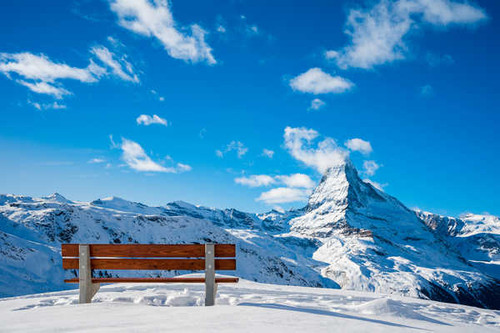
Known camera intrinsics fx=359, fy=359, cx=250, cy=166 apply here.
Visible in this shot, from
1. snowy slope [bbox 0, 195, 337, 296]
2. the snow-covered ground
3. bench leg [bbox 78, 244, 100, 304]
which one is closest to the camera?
the snow-covered ground

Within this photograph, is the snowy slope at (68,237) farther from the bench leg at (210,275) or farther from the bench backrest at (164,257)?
the bench leg at (210,275)

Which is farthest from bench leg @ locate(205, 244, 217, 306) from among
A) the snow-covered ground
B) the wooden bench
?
the snow-covered ground

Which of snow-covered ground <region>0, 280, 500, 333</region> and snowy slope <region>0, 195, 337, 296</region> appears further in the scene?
snowy slope <region>0, 195, 337, 296</region>

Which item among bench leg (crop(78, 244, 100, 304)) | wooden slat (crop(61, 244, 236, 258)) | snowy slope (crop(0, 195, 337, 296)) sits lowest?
snowy slope (crop(0, 195, 337, 296))

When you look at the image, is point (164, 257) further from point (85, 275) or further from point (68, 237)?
point (68, 237)

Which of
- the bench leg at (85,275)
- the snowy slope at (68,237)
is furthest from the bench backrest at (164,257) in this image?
the snowy slope at (68,237)

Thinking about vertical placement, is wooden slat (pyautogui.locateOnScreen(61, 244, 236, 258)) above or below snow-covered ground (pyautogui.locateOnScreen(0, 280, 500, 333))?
above

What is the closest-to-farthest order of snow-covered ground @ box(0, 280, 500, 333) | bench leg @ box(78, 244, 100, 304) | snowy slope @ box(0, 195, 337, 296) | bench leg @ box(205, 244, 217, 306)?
snow-covered ground @ box(0, 280, 500, 333), bench leg @ box(205, 244, 217, 306), bench leg @ box(78, 244, 100, 304), snowy slope @ box(0, 195, 337, 296)

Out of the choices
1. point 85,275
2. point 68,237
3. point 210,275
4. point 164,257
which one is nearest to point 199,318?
point 210,275

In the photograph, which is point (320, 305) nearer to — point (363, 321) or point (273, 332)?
point (363, 321)

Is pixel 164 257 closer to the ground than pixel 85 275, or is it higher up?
higher up

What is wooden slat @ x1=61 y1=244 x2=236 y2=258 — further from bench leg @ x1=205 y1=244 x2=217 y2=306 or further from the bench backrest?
bench leg @ x1=205 y1=244 x2=217 y2=306

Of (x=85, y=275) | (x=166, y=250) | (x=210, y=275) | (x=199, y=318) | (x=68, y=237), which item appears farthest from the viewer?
(x=68, y=237)

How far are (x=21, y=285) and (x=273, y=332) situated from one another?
95.5 feet
